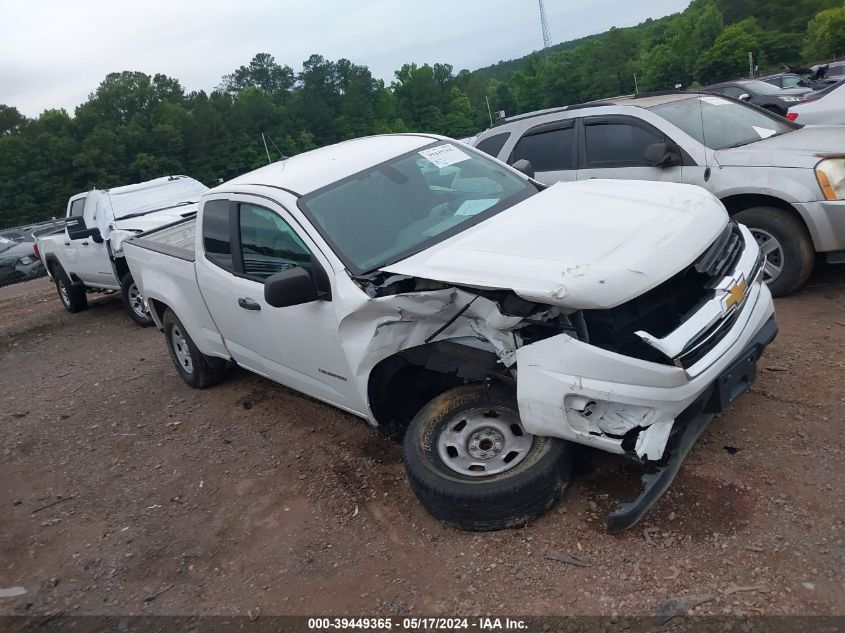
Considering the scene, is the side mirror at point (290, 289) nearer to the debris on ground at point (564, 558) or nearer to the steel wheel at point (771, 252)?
the debris on ground at point (564, 558)

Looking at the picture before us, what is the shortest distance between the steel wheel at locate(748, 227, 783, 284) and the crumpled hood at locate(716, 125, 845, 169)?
1.79 ft

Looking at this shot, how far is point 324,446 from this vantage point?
4.57m

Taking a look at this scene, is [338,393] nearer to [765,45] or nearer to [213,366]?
[213,366]

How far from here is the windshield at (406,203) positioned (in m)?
3.86

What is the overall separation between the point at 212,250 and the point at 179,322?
121 cm

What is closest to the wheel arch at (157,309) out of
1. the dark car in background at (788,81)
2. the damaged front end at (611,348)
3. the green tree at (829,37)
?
the damaged front end at (611,348)

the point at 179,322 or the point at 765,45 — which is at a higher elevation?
the point at 179,322

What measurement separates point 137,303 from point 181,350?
10.6 ft

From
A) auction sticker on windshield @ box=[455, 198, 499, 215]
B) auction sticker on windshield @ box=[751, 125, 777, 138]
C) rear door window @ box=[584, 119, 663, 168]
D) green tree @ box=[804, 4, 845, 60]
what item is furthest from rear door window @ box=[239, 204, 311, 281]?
green tree @ box=[804, 4, 845, 60]

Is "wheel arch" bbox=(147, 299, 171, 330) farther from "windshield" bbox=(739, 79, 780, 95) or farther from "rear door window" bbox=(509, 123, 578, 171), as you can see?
"windshield" bbox=(739, 79, 780, 95)

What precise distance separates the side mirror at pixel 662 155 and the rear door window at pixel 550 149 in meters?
0.88

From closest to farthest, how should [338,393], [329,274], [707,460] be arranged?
Result: [707,460] < [329,274] < [338,393]

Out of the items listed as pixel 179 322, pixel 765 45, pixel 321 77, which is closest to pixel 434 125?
pixel 321 77

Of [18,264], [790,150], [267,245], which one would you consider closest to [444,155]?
[267,245]
